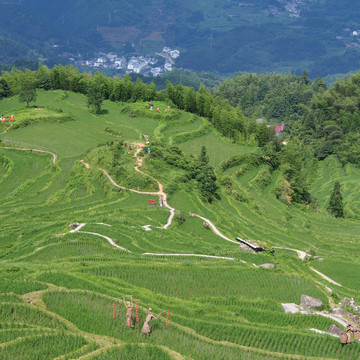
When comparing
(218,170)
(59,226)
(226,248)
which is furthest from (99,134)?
(226,248)

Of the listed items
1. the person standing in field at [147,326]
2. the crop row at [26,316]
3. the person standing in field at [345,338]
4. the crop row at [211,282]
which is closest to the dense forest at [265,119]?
the crop row at [211,282]

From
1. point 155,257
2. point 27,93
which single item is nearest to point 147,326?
point 155,257

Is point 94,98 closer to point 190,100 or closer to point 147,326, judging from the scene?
point 190,100

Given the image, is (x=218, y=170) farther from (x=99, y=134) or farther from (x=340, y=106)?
(x=340, y=106)

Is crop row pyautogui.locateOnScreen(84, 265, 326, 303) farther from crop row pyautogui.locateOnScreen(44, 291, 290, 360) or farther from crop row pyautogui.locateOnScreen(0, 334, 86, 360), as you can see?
crop row pyautogui.locateOnScreen(0, 334, 86, 360)

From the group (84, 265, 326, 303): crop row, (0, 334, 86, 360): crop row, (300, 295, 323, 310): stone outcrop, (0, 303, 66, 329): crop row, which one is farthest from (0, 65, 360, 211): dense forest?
(0, 334, 86, 360): crop row

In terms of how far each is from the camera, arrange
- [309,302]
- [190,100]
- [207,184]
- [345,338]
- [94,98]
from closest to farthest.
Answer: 1. [345,338]
2. [309,302]
3. [207,184]
4. [94,98]
5. [190,100]

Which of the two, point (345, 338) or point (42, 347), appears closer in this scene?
point (42, 347)
